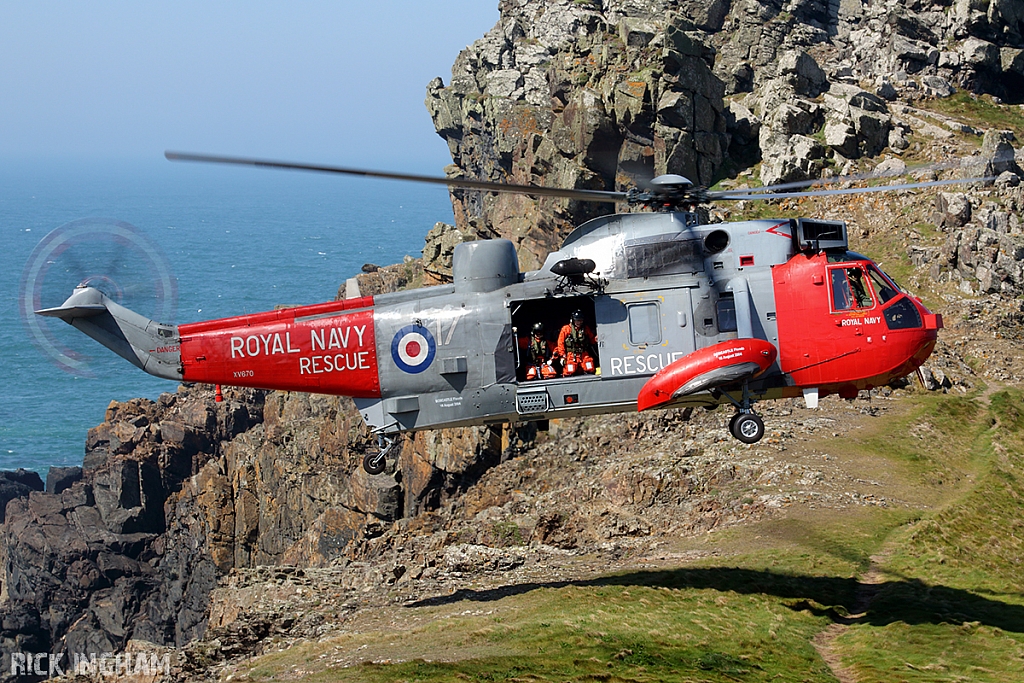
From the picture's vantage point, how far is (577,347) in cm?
2184

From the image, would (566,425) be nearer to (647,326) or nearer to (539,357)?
(539,357)

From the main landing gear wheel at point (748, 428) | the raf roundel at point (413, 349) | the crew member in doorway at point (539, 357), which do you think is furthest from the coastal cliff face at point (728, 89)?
the raf roundel at point (413, 349)

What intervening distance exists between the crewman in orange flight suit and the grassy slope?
5.76 metres

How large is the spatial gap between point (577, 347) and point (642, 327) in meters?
1.58

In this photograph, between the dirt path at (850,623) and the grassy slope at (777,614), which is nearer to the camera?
the grassy slope at (777,614)

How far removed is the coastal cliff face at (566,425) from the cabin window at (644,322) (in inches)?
385

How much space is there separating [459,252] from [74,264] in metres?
10.6

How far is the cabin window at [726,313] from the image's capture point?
842 inches

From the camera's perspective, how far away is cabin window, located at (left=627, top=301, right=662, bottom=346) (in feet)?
70.4

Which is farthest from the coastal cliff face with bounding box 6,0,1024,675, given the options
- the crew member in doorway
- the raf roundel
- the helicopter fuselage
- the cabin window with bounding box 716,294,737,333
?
the cabin window with bounding box 716,294,737,333

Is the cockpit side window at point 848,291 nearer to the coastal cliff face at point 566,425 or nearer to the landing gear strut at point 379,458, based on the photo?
the coastal cliff face at point 566,425

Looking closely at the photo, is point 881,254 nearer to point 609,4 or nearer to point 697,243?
point 697,243

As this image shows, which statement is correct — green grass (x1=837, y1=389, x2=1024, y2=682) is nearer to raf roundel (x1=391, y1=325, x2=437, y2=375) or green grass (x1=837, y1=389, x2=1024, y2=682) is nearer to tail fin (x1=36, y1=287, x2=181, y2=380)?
raf roundel (x1=391, y1=325, x2=437, y2=375)

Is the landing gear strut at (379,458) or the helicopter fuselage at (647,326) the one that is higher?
the helicopter fuselage at (647,326)
